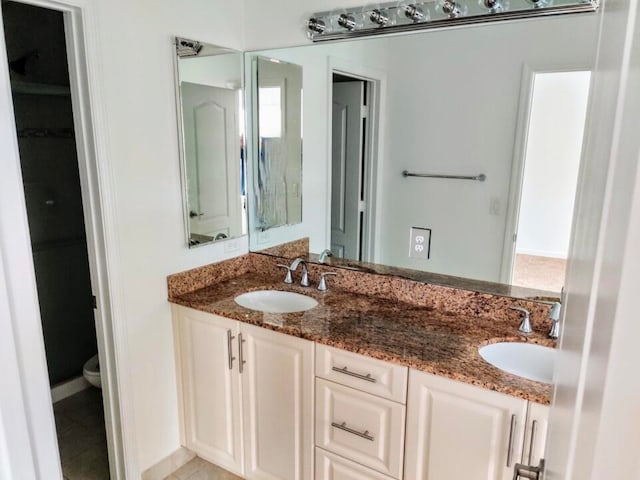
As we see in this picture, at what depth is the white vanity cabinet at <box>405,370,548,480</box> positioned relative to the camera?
1391 millimetres

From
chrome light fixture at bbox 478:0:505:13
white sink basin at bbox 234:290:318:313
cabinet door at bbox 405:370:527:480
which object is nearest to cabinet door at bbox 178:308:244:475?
white sink basin at bbox 234:290:318:313

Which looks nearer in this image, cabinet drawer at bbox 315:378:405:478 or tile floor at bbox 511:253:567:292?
cabinet drawer at bbox 315:378:405:478

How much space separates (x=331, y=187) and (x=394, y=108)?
522 mm

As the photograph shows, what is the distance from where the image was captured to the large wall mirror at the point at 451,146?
5.60ft

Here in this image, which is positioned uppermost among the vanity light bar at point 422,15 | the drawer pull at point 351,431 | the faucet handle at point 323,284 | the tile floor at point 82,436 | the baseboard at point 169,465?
the vanity light bar at point 422,15

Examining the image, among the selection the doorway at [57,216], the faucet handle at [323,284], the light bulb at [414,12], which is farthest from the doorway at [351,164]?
the doorway at [57,216]

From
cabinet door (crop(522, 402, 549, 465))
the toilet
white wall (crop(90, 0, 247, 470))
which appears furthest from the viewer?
the toilet

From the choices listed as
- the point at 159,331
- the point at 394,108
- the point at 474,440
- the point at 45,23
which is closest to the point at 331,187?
the point at 394,108

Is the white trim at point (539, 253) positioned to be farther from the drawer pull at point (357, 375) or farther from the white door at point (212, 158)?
the white door at point (212, 158)

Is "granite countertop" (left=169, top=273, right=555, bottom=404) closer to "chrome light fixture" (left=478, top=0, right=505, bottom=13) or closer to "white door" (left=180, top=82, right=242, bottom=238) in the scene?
"white door" (left=180, top=82, right=242, bottom=238)

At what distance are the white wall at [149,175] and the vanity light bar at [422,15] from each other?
539 mm

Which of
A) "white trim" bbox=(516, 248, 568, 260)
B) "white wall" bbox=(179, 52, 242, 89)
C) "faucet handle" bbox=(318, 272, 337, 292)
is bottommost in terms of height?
"faucet handle" bbox=(318, 272, 337, 292)

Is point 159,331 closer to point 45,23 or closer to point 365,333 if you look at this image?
point 365,333

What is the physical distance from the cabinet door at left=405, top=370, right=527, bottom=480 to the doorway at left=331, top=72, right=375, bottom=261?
2.92ft
